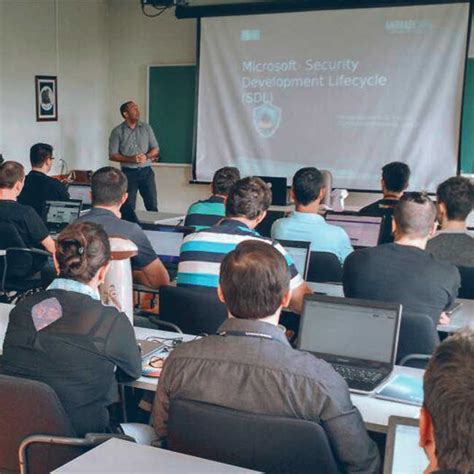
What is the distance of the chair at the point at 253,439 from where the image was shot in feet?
5.29

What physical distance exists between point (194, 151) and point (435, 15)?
304 cm

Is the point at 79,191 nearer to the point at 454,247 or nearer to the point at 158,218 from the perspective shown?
the point at 158,218

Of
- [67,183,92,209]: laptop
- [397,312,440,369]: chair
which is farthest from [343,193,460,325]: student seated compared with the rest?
[67,183,92,209]: laptop

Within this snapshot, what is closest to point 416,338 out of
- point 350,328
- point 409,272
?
point 409,272

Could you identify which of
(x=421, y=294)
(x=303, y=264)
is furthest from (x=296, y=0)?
(x=421, y=294)

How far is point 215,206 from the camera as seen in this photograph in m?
4.46

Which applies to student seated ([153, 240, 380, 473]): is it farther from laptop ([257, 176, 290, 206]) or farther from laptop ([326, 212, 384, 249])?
laptop ([257, 176, 290, 206])

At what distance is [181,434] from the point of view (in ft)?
5.68

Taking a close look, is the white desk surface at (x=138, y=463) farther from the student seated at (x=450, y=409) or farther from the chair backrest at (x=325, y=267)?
the chair backrest at (x=325, y=267)

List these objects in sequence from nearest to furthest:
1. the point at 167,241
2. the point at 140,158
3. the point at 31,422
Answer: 1. the point at 31,422
2. the point at 167,241
3. the point at 140,158

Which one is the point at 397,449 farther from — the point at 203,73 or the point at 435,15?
the point at 203,73

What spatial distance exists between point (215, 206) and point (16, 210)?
126 centimetres

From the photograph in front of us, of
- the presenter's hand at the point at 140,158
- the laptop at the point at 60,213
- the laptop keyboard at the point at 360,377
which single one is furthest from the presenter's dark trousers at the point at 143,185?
the laptop keyboard at the point at 360,377

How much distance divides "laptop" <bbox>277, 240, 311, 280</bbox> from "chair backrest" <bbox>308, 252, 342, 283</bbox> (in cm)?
18
